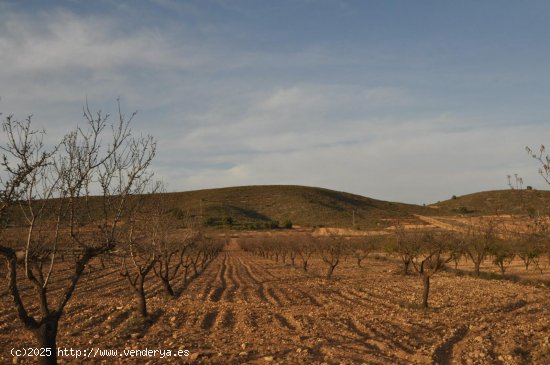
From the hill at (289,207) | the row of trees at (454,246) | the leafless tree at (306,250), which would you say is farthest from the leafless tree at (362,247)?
the hill at (289,207)

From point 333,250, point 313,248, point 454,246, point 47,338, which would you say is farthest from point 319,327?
point 313,248

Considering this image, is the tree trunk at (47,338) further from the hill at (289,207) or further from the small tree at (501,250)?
the hill at (289,207)

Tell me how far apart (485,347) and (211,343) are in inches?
272

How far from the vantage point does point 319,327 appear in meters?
13.8

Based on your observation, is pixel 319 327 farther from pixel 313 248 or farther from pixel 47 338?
pixel 313 248

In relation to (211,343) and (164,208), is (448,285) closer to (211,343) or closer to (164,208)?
(164,208)

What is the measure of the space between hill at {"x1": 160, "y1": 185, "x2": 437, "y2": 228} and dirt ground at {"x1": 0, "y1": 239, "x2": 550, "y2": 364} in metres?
72.6

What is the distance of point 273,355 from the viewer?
34.6 feet

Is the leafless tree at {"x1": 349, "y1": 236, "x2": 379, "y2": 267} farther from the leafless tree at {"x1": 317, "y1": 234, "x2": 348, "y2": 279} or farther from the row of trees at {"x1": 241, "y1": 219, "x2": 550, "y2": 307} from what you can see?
the leafless tree at {"x1": 317, "y1": 234, "x2": 348, "y2": 279}

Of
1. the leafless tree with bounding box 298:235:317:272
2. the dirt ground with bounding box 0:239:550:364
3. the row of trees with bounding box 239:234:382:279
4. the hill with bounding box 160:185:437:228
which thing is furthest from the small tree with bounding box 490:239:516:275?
the hill with bounding box 160:185:437:228

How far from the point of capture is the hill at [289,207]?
333ft

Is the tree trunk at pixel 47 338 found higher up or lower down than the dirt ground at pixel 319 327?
higher up

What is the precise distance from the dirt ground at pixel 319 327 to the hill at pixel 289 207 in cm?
7264

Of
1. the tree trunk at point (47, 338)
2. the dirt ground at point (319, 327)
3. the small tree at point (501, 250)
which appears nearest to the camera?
the tree trunk at point (47, 338)
